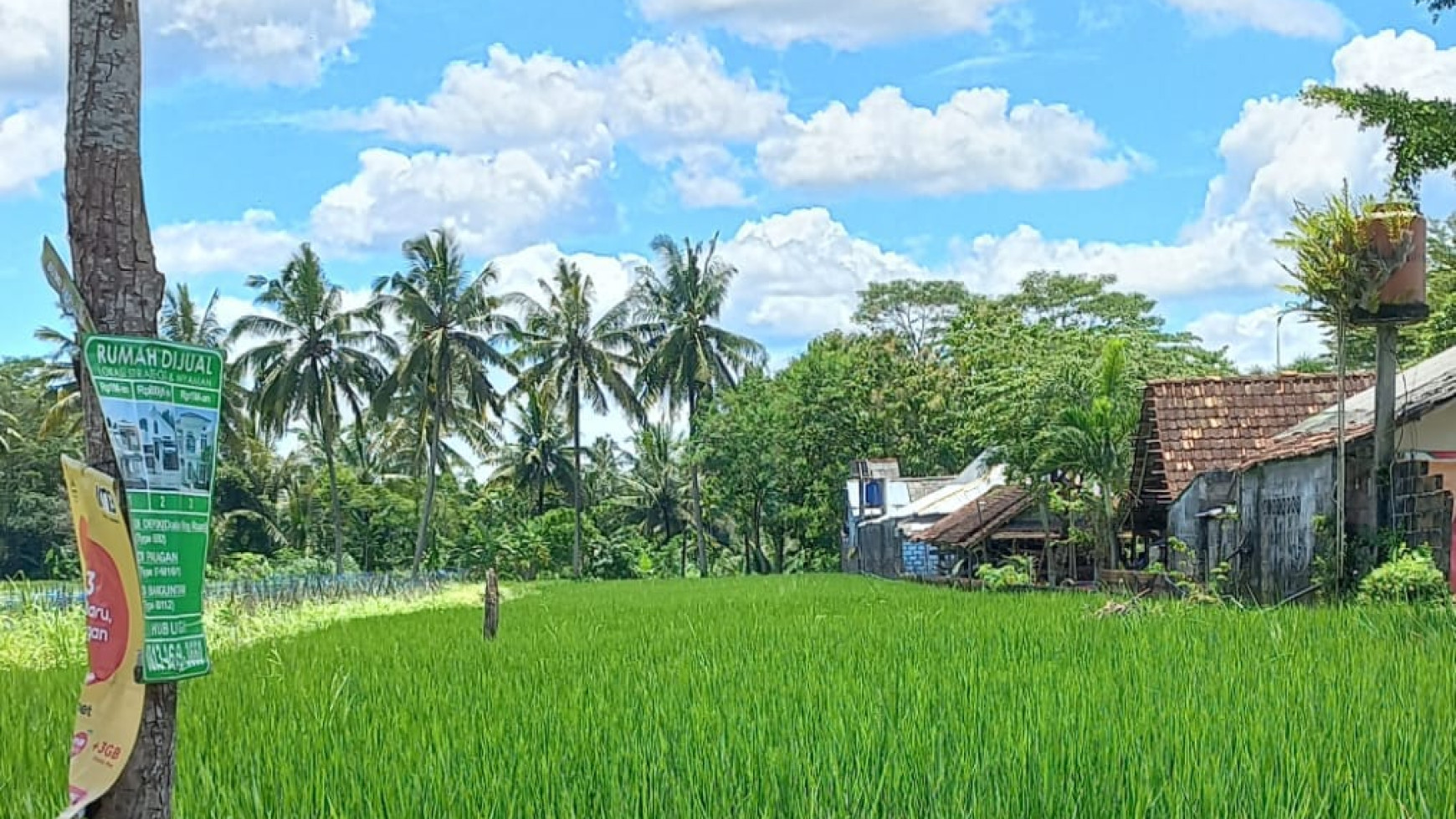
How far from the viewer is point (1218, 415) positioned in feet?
51.9

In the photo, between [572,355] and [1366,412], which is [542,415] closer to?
[572,355]

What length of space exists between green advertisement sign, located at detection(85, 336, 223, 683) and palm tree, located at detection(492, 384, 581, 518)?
118 feet

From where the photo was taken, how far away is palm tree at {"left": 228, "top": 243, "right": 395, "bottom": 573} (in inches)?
1251

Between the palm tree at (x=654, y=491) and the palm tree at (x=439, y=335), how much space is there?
33.4ft

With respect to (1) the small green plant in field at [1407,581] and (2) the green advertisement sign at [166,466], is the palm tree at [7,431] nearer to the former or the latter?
(1) the small green plant in field at [1407,581]

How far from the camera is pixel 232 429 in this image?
3092cm

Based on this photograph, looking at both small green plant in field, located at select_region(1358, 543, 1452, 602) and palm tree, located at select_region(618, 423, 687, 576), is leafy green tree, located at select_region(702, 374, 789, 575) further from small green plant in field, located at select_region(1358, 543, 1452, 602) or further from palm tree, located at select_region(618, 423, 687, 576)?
small green plant in field, located at select_region(1358, 543, 1452, 602)

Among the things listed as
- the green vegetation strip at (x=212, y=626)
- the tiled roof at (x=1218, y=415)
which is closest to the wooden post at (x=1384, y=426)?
the tiled roof at (x=1218, y=415)

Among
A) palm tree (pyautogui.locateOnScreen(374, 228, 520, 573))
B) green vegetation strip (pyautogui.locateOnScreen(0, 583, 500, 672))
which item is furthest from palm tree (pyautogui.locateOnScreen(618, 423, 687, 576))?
green vegetation strip (pyautogui.locateOnScreen(0, 583, 500, 672))

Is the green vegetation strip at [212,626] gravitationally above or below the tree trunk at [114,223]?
below

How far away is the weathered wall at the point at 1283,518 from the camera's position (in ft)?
35.5

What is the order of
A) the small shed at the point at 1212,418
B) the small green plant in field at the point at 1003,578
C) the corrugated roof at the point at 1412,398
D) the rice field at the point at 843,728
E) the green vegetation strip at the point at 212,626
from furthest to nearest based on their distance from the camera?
1. the small green plant in field at the point at 1003,578
2. the small shed at the point at 1212,418
3. the corrugated roof at the point at 1412,398
4. the green vegetation strip at the point at 212,626
5. the rice field at the point at 843,728

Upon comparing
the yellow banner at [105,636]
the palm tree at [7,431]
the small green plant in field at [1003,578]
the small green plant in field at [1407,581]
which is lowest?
the small green plant in field at [1003,578]

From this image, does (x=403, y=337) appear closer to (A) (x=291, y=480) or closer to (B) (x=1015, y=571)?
(A) (x=291, y=480)
